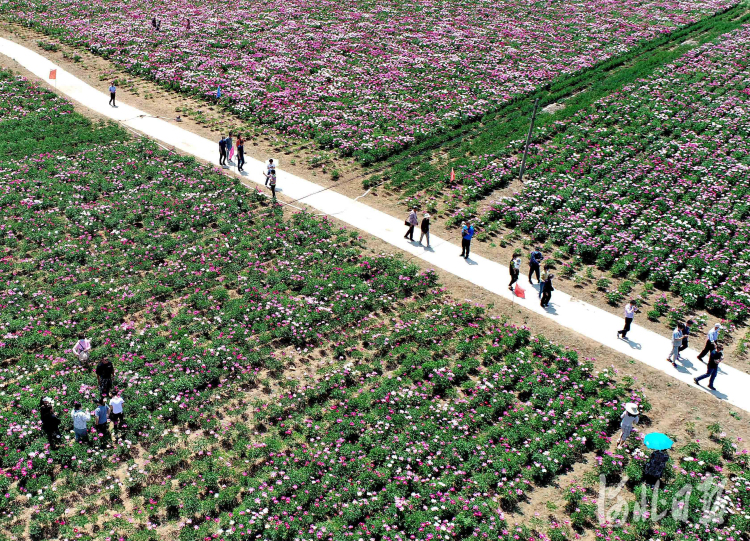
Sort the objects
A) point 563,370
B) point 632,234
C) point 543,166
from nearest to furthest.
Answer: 1. point 563,370
2. point 632,234
3. point 543,166

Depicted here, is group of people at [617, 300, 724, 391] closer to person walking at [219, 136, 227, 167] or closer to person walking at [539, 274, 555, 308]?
person walking at [539, 274, 555, 308]

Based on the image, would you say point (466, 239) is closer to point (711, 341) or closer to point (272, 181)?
point (711, 341)

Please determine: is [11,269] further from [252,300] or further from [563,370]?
[563,370]

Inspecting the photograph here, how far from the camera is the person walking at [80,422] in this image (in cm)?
1266

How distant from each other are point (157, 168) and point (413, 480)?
58.5 feet

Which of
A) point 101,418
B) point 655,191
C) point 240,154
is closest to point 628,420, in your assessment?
point 101,418

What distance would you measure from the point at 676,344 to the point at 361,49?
32.4 m

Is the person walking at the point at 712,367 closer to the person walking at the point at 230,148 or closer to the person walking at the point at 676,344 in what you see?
the person walking at the point at 676,344

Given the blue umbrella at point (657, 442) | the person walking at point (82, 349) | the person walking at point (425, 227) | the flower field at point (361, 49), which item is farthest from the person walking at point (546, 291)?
the person walking at point (82, 349)

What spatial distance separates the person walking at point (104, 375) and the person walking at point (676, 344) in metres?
13.7

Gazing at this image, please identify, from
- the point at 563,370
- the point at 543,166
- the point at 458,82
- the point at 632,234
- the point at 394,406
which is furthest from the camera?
the point at 458,82

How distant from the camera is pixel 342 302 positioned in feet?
58.7

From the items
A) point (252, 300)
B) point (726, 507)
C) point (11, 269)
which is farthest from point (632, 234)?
point (11, 269)

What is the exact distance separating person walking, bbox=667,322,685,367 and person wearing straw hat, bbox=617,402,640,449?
3116mm
